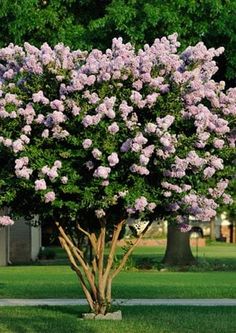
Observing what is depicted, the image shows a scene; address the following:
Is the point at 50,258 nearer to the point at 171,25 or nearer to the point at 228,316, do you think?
the point at 171,25

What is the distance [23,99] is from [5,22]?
1161 cm

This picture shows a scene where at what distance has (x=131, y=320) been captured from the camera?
52.0ft

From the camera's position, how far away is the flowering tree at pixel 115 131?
14.6m

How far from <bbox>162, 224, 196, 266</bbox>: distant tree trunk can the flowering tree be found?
778 inches

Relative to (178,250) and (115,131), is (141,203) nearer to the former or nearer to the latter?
(115,131)

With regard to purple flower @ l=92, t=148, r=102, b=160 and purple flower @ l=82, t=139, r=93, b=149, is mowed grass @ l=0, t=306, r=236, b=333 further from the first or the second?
purple flower @ l=82, t=139, r=93, b=149

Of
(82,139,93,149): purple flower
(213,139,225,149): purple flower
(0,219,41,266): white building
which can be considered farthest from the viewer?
Answer: (0,219,41,266): white building

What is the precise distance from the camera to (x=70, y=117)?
15000 mm

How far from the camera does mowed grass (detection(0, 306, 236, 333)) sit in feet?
47.7

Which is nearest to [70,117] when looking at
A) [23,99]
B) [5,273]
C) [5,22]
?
[23,99]

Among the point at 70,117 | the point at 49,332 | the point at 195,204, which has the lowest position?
the point at 49,332

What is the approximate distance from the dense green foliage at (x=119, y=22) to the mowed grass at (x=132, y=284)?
5377 mm

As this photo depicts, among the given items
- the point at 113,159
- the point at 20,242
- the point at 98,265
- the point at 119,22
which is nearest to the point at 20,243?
the point at 20,242

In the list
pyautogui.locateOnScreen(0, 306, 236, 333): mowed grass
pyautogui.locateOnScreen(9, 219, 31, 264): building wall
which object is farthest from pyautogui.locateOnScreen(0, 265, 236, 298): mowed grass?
pyautogui.locateOnScreen(9, 219, 31, 264): building wall
